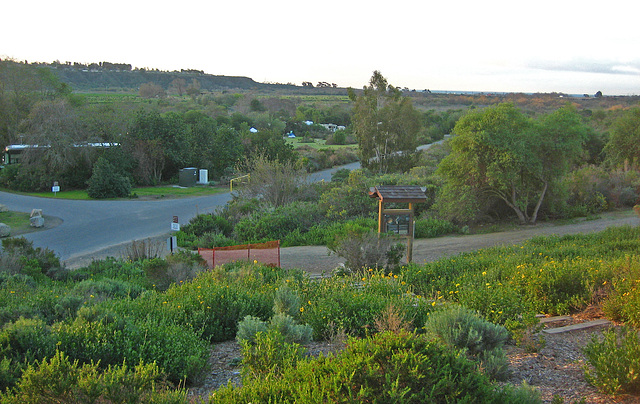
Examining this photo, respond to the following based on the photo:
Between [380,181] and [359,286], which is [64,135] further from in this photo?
[359,286]

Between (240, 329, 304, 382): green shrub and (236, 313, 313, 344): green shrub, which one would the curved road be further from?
(240, 329, 304, 382): green shrub

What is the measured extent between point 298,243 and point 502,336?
14298 mm

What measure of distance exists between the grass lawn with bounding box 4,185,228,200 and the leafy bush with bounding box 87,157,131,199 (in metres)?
0.56

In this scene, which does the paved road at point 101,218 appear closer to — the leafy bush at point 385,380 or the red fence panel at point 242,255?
the red fence panel at point 242,255

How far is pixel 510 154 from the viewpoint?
1948 centimetres

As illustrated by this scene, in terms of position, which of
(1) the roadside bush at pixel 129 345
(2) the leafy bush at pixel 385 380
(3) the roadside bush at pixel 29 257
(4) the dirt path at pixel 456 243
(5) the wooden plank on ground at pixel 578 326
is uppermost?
(2) the leafy bush at pixel 385 380

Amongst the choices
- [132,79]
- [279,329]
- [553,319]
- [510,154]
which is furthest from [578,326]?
[132,79]

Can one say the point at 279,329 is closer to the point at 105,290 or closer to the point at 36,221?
the point at 105,290

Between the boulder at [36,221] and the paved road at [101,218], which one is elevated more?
the boulder at [36,221]

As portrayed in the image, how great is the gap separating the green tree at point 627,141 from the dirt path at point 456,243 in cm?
1098

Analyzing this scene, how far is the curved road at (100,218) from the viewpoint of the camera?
A: 20.7 m

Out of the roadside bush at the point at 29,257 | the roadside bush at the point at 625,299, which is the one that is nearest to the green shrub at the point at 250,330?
the roadside bush at the point at 625,299

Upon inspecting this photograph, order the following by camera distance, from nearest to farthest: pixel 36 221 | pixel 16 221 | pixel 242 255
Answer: pixel 242 255 → pixel 36 221 → pixel 16 221

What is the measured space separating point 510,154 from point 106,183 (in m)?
21.3
